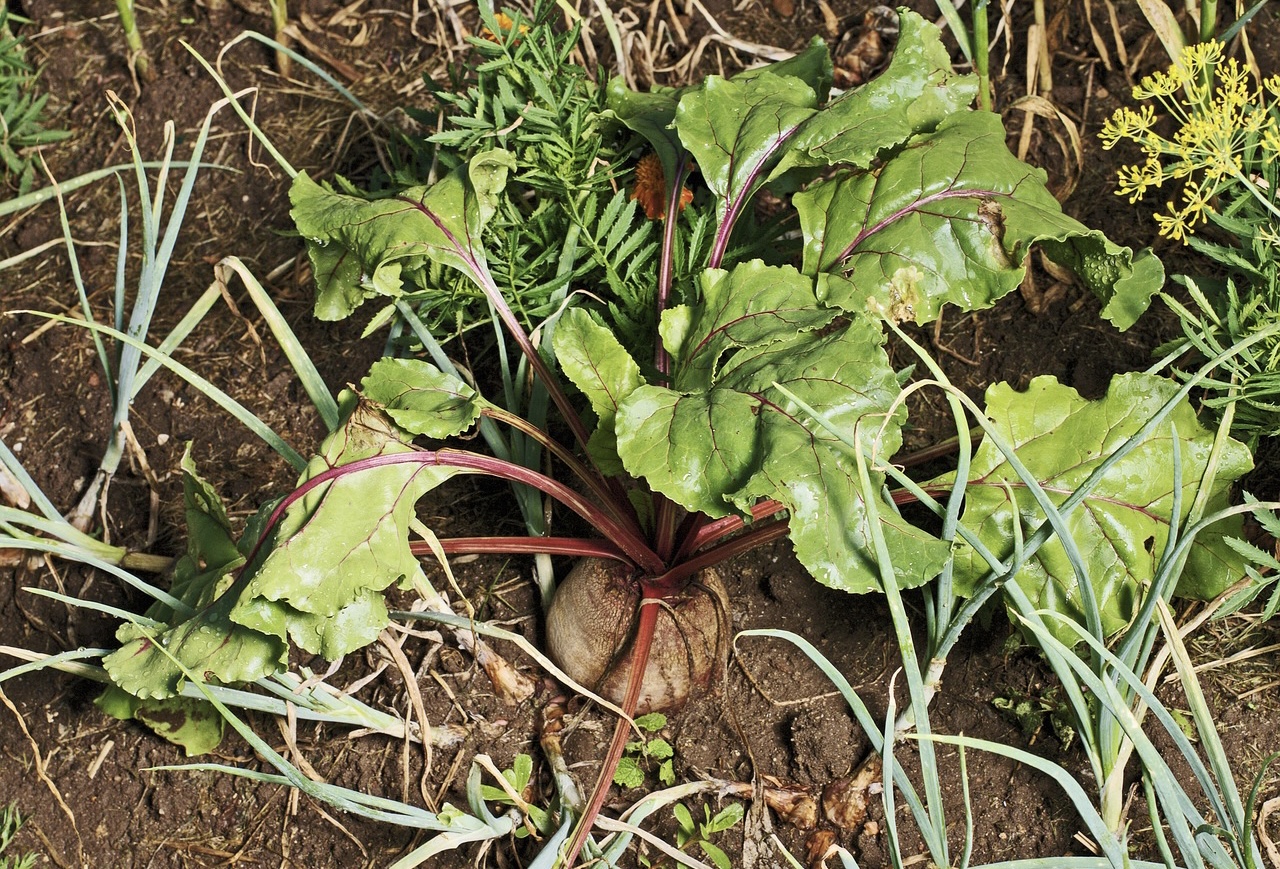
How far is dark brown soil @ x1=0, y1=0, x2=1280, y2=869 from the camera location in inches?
77.2

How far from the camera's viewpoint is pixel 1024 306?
90.7 inches

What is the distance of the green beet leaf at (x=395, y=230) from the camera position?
1.90 metres

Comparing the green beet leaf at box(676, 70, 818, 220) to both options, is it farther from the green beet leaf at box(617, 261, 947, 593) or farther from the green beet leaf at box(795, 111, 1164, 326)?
the green beet leaf at box(617, 261, 947, 593)

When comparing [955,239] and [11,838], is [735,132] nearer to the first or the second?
[955,239]

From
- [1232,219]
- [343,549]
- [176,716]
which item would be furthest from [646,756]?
[1232,219]

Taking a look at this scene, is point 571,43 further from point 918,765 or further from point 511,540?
point 918,765

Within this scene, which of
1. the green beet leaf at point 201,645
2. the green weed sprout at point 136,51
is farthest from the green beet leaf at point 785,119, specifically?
the green weed sprout at point 136,51

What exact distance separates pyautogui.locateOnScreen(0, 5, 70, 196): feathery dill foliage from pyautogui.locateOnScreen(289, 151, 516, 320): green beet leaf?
1.07 metres

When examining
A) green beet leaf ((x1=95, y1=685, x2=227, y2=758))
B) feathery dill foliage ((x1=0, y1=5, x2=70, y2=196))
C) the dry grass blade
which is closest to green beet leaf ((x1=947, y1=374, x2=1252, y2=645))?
green beet leaf ((x1=95, y1=685, x2=227, y2=758))

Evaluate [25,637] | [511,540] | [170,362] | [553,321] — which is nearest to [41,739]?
[25,637]

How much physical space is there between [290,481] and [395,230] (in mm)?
679

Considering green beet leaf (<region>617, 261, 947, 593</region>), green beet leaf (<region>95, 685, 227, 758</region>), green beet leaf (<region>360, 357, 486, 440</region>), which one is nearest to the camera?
green beet leaf (<region>617, 261, 947, 593</region>)

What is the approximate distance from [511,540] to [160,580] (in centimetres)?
78

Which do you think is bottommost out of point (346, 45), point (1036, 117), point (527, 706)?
point (527, 706)
